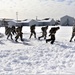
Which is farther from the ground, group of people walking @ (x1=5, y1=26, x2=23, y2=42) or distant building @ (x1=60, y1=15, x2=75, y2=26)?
group of people walking @ (x1=5, y1=26, x2=23, y2=42)

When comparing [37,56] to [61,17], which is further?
[61,17]

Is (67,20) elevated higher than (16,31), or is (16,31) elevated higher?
(16,31)

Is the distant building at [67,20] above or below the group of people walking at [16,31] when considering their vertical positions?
below

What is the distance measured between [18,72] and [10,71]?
1.06 ft

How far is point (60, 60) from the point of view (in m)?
9.48

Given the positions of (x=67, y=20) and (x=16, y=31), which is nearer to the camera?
(x=16, y=31)

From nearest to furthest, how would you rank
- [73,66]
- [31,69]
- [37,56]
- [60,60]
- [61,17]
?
[31,69] → [73,66] → [60,60] → [37,56] → [61,17]

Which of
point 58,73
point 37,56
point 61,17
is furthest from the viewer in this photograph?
point 61,17

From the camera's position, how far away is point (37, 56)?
1029 cm

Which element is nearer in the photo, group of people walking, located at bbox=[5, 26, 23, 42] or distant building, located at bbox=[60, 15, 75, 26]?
group of people walking, located at bbox=[5, 26, 23, 42]

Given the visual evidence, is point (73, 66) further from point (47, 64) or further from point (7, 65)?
point (7, 65)

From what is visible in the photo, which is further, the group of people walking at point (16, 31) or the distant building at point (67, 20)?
the distant building at point (67, 20)

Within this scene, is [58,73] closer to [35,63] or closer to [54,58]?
[35,63]

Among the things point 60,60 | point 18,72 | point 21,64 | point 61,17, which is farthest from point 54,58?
point 61,17
